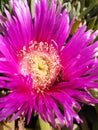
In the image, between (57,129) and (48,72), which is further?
(48,72)

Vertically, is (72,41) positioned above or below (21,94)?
above

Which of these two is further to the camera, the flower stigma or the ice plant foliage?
the flower stigma

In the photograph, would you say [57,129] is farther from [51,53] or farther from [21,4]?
[21,4]

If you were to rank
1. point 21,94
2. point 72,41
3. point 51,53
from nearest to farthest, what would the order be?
point 21,94
point 72,41
point 51,53

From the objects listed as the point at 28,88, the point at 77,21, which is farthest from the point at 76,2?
the point at 28,88

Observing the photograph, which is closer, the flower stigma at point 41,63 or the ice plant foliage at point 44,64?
the ice plant foliage at point 44,64
